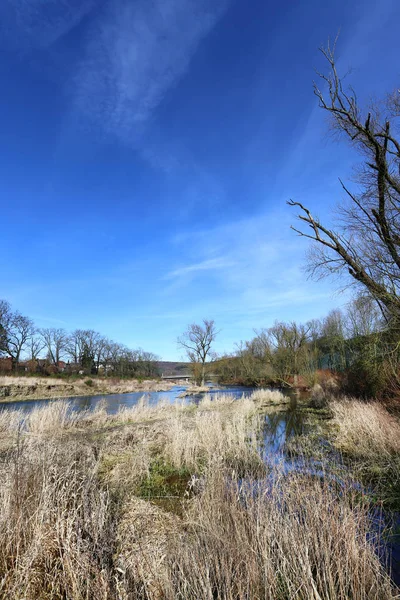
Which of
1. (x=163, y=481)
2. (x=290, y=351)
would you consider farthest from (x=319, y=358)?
(x=163, y=481)

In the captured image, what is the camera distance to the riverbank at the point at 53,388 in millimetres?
31484

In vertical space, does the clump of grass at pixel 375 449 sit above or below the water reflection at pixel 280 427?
above

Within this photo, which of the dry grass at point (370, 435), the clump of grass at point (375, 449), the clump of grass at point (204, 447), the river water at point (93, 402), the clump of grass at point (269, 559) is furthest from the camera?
the river water at point (93, 402)

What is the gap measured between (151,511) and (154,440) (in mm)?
4715

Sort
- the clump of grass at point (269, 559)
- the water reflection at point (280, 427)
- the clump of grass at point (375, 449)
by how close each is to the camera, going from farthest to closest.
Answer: the water reflection at point (280, 427) → the clump of grass at point (375, 449) → the clump of grass at point (269, 559)

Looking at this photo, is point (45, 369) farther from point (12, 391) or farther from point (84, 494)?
point (84, 494)

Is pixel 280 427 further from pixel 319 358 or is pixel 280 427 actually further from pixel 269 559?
pixel 319 358

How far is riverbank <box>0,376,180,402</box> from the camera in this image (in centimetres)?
3148

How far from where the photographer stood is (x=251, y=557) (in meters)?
2.45

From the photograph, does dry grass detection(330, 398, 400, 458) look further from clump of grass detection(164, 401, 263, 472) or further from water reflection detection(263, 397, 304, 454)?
clump of grass detection(164, 401, 263, 472)

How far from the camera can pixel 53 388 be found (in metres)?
37.0

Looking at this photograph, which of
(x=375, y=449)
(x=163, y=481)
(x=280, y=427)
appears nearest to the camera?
(x=163, y=481)

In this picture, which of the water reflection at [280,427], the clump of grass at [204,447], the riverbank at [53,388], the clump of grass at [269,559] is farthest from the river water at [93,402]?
the clump of grass at [269,559]

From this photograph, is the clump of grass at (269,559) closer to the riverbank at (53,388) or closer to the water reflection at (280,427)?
the water reflection at (280,427)
